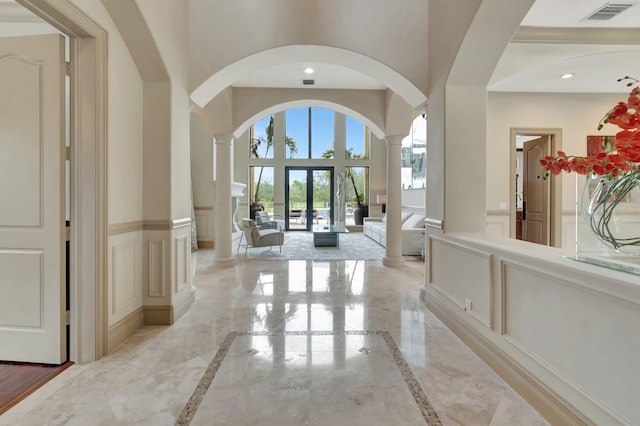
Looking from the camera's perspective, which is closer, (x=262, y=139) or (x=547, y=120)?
(x=547, y=120)

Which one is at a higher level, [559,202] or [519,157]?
[519,157]

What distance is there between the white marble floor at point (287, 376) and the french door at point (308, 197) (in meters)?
8.14

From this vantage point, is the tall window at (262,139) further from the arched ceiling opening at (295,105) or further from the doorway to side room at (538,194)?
the doorway to side room at (538,194)

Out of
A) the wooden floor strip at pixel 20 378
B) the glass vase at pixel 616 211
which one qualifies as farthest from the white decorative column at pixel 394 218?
the wooden floor strip at pixel 20 378

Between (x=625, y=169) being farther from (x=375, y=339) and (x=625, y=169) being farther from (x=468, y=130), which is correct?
(x=375, y=339)

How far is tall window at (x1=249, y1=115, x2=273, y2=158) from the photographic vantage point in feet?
38.4

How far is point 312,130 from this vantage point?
39.2 feet

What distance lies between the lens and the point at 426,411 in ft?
6.00

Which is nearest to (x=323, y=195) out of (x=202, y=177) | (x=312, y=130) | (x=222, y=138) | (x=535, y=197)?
(x=312, y=130)

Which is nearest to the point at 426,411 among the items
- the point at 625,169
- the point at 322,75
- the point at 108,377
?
the point at 625,169

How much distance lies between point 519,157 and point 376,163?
4.78m

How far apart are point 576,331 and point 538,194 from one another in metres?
5.14

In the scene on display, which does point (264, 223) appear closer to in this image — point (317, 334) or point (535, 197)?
point (317, 334)

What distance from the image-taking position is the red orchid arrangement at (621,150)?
1367 mm
